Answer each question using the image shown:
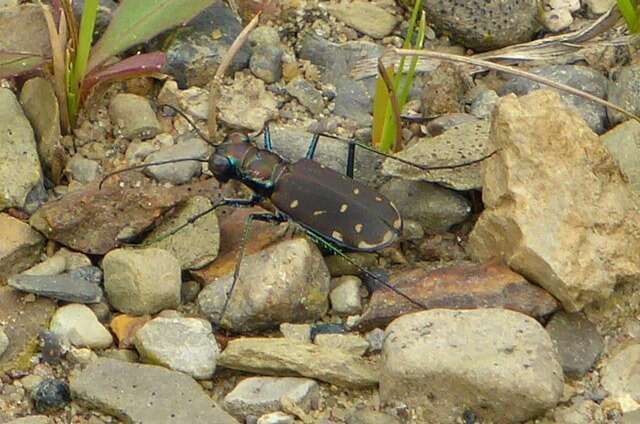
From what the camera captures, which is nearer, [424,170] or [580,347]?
[580,347]

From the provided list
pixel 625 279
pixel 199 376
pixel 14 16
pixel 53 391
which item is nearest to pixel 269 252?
pixel 199 376

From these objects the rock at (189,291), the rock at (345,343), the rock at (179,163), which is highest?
the rock at (179,163)

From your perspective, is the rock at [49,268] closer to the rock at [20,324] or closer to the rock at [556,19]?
the rock at [20,324]

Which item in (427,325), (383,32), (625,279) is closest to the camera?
(427,325)

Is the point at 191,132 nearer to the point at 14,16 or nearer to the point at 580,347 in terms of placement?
the point at 14,16

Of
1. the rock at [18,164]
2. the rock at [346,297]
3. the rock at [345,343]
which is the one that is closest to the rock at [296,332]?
the rock at [345,343]

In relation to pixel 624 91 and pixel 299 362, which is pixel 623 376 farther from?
pixel 624 91
